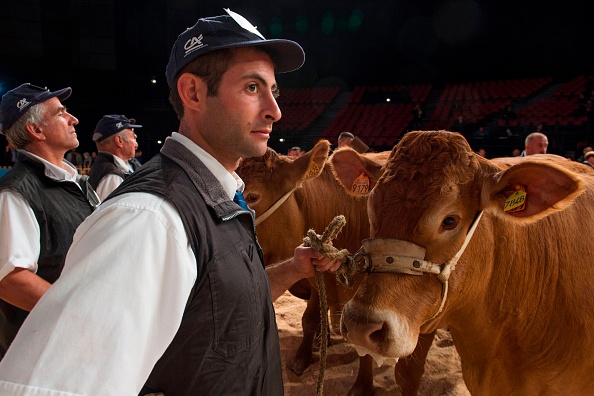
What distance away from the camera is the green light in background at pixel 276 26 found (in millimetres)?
28578

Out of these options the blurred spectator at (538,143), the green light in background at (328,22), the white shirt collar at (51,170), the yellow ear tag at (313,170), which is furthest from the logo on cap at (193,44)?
the green light in background at (328,22)

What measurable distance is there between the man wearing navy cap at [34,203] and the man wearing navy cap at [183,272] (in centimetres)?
137

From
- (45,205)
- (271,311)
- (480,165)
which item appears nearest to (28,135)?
(45,205)

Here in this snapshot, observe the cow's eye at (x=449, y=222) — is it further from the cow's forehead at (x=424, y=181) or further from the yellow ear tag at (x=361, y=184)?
the yellow ear tag at (x=361, y=184)

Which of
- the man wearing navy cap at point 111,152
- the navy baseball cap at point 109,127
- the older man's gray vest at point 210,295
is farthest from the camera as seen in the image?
the navy baseball cap at point 109,127

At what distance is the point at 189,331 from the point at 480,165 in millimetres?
1600

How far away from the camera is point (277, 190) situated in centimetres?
369

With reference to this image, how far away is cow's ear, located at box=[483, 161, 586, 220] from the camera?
1798mm

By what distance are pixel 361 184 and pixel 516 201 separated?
3.47 ft

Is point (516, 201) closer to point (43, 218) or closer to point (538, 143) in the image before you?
point (43, 218)

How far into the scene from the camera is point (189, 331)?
114cm

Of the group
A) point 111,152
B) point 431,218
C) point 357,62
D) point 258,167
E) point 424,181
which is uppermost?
point 424,181

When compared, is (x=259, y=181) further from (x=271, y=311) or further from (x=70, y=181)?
(x=271, y=311)

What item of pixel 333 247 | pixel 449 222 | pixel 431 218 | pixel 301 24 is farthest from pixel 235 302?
pixel 301 24
